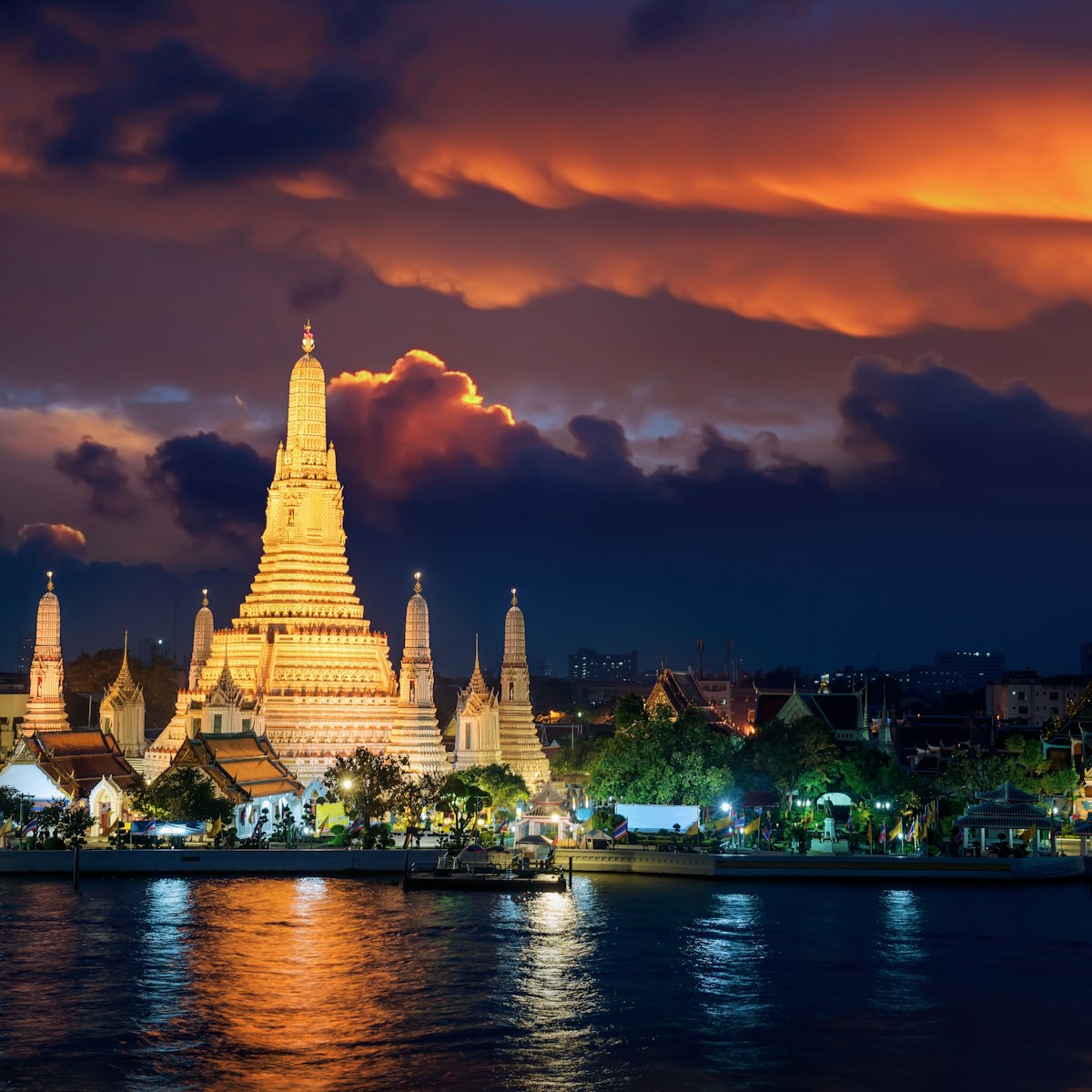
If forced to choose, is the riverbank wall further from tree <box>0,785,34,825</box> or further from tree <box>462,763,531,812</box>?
tree <box>462,763,531,812</box>

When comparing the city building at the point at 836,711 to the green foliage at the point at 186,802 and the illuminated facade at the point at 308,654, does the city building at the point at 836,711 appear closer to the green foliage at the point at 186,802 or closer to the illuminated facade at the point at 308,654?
the illuminated facade at the point at 308,654

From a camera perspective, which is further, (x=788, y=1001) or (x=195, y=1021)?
(x=788, y=1001)

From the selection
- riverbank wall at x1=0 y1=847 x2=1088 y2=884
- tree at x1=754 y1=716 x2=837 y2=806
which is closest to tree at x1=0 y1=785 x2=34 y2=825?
riverbank wall at x1=0 y1=847 x2=1088 y2=884

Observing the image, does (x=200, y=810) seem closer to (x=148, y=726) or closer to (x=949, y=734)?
(x=148, y=726)

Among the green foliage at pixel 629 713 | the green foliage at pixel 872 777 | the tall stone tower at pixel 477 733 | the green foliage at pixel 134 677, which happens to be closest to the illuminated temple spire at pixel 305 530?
the tall stone tower at pixel 477 733

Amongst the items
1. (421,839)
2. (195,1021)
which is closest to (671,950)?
(195,1021)

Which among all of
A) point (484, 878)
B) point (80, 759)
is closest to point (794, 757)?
point (484, 878)

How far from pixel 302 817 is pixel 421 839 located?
26.1 ft

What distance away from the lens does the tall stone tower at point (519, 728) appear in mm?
101125

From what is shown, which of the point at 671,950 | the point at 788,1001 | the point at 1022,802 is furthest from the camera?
the point at 1022,802

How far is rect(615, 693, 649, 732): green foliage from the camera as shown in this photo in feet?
331

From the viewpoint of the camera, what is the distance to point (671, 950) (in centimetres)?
6134

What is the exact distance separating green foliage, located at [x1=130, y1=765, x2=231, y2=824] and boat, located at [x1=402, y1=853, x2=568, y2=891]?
413 inches

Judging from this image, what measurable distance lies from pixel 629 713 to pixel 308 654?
18.5m
